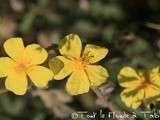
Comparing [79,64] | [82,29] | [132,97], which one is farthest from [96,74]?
[82,29]

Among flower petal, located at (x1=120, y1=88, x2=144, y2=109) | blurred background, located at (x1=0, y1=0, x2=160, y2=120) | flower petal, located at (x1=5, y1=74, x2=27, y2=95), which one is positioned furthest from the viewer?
blurred background, located at (x1=0, y1=0, x2=160, y2=120)

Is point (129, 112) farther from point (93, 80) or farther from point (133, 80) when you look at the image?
point (93, 80)

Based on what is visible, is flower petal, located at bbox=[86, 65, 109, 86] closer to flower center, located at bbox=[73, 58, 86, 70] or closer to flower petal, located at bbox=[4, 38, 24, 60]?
flower center, located at bbox=[73, 58, 86, 70]

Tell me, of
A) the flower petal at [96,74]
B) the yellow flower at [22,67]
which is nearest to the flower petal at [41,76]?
the yellow flower at [22,67]

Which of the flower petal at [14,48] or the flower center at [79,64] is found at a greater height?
the flower petal at [14,48]

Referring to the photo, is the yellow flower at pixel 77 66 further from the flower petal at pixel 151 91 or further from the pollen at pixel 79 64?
the flower petal at pixel 151 91

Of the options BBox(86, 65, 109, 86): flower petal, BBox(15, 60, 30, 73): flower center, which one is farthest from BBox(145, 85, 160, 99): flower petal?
BBox(15, 60, 30, 73): flower center
